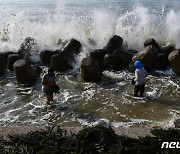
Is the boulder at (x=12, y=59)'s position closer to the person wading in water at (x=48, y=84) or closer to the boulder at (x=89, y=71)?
the boulder at (x=89, y=71)

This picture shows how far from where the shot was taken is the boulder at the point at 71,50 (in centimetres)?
1454

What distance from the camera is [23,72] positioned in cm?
1184

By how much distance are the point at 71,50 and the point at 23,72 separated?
11.8 feet

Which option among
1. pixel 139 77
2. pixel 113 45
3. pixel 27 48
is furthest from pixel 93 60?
pixel 27 48

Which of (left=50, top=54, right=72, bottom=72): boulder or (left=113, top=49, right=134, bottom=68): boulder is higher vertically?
(left=113, top=49, right=134, bottom=68): boulder

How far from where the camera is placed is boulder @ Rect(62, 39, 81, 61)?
47.7 feet

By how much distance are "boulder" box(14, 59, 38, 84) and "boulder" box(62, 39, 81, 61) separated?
2.77 m

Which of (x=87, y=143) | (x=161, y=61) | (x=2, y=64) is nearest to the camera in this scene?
(x=87, y=143)

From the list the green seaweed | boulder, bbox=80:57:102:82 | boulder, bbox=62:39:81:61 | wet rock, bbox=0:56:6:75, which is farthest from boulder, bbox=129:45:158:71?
the green seaweed

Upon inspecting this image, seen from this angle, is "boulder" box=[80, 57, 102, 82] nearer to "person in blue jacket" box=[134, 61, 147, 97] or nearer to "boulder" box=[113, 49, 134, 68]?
"boulder" box=[113, 49, 134, 68]

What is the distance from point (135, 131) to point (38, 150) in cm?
215

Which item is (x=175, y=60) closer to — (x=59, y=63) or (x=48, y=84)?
(x=59, y=63)

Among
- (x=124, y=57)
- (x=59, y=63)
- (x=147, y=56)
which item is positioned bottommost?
(x=59, y=63)

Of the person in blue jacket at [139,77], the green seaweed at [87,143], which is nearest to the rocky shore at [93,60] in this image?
the person in blue jacket at [139,77]
